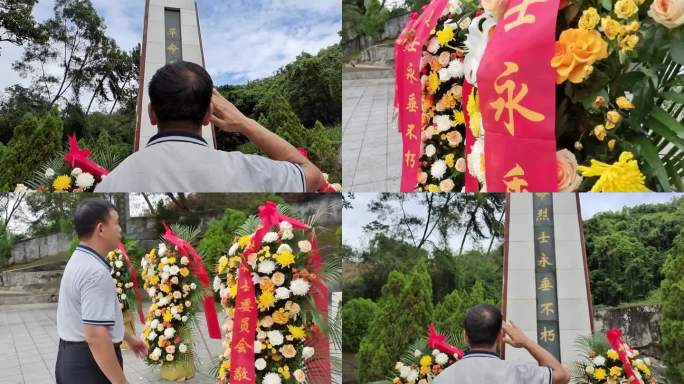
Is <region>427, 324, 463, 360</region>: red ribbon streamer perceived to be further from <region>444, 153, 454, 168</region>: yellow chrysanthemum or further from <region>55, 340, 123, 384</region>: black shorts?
<region>55, 340, 123, 384</region>: black shorts

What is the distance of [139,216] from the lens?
182 cm

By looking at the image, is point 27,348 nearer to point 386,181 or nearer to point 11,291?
point 11,291

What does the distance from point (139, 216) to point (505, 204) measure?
4.53ft

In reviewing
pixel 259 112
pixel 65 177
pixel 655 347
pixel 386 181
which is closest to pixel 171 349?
pixel 65 177

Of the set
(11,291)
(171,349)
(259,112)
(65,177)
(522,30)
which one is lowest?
(171,349)

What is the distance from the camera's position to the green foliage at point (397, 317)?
2.39 meters

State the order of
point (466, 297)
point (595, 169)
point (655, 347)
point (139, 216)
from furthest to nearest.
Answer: point (466, 297) → point (655, 347) → point (139, 216) → point (595, 169)

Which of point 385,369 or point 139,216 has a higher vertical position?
point 139,216

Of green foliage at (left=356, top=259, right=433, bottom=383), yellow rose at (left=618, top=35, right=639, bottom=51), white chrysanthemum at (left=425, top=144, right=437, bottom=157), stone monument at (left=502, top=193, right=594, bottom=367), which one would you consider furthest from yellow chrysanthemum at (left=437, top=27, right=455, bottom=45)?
yellow rose at (left=618, top=35, right=639, bottom=51)

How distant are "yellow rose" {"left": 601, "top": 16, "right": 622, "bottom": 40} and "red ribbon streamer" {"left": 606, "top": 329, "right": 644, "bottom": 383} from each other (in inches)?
54.0

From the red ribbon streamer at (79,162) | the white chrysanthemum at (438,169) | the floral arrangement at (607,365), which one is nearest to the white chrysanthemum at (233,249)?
the red ribbon streamer at (79,162)

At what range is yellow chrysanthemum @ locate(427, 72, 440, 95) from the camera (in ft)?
7.90

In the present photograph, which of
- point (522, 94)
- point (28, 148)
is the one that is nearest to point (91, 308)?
point (522, 94)

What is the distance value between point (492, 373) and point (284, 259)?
0.72m
